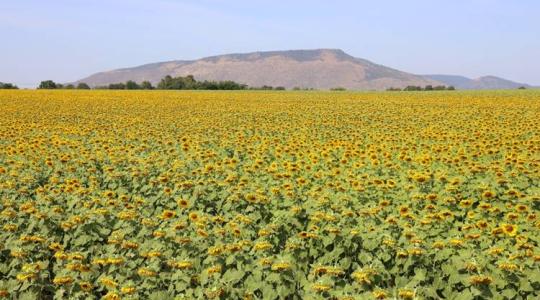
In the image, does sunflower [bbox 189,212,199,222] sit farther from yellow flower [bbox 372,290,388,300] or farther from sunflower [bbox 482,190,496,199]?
sunflower [bbox 482,190,496,199]

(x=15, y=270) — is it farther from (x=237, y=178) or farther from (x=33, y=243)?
(x=237, y=178)

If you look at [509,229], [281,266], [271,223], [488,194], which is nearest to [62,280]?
[281,266]

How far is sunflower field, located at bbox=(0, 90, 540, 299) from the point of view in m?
4.87

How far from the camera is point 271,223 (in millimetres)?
6840

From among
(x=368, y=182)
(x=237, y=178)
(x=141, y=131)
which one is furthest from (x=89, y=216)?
(x=141, y=131)

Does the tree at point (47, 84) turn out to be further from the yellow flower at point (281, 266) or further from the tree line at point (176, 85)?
the yellow flower at point (281, 266)

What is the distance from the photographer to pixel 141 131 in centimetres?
1727

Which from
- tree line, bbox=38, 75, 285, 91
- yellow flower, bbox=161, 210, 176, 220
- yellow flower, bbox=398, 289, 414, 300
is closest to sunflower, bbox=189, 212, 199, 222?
yellow flower, bbox=161, 210, 176, 220

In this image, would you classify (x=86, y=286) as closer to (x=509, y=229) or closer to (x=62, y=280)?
(x=62, y=280)

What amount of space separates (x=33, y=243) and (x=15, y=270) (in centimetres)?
55

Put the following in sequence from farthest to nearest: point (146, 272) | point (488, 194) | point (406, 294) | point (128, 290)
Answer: point (488, 194), point (146, 272), point (128, 290), point (406, 294)

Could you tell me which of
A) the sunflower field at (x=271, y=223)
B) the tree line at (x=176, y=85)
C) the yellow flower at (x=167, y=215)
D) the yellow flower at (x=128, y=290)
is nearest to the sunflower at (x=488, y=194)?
the sunflower field at (x=271, y=223)

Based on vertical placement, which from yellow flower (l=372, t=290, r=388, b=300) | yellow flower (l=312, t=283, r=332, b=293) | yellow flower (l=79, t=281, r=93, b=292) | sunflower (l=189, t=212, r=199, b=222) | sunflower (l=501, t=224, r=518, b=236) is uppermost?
yellow flower (l=372, t=290, r=388, b=300)

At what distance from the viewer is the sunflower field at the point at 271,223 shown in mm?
4871
